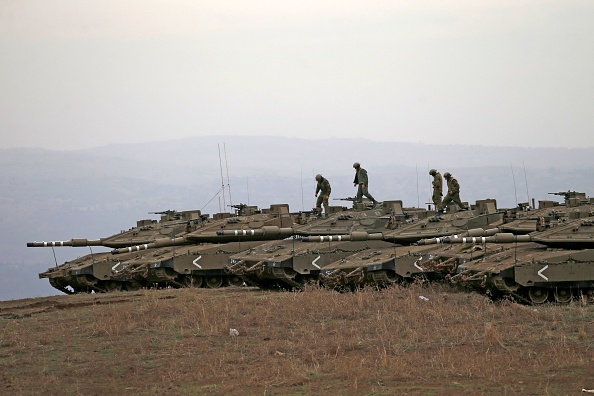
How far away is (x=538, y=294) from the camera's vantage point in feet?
75.2

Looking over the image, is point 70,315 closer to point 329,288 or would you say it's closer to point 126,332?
point 126,332

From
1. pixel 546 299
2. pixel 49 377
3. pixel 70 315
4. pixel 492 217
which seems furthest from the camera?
pixel 492 217

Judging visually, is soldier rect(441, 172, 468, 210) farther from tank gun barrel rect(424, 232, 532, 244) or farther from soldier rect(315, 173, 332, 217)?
tank gun barrel rect(424, 232, 532, 244)

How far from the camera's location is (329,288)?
27.1m

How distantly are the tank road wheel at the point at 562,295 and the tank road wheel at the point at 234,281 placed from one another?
11215 millimetres

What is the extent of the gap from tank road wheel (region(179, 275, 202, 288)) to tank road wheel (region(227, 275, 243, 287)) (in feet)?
2.55

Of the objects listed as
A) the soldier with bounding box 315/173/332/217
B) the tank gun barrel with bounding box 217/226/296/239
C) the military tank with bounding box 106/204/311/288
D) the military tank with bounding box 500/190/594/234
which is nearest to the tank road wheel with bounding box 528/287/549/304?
the military tank with bounding box 500/190/594/234

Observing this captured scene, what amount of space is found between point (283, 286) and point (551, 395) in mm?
16528

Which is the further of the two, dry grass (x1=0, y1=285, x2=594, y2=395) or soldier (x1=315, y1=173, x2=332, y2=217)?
soldier (x1=315, y1=173, x2=332, y2=217)

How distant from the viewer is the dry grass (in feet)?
48.1

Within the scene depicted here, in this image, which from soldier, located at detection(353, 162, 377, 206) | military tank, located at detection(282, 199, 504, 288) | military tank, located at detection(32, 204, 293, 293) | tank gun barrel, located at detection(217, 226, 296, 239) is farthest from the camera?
soldier, located at detection(353, 162, 377, 206)

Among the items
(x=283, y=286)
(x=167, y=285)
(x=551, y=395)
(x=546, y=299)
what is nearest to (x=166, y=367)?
(x=551, y=395)

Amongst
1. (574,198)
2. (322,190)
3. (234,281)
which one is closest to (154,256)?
(234,281)

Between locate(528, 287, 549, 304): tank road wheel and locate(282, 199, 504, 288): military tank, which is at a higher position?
locate(282, 199, 504, 288): military tank
